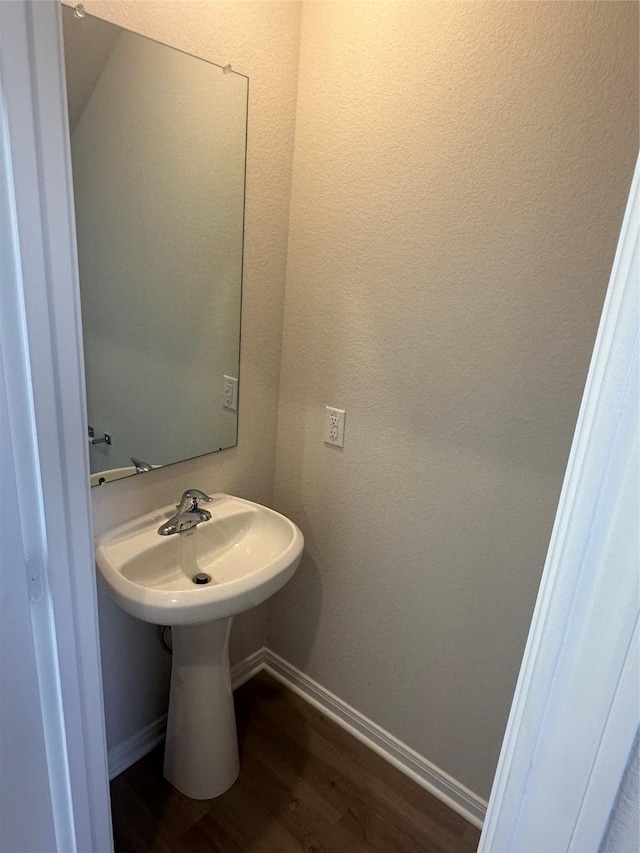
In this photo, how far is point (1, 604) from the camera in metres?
0.81

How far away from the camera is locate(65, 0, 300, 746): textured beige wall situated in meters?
1.32

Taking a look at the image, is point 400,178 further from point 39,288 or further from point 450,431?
point 39,288

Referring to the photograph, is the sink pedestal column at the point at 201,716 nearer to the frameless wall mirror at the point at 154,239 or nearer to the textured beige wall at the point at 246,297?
the textured beige wall at the point at 246,297

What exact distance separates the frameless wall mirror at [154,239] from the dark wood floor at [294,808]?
0.98 m

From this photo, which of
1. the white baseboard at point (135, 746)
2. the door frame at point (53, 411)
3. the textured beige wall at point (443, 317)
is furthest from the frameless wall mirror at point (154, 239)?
the white baseboard at point (135, 746)

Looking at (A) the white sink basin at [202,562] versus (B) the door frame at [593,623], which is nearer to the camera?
(B) the door frame at [593,623]

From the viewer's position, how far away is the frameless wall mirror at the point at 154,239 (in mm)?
1229

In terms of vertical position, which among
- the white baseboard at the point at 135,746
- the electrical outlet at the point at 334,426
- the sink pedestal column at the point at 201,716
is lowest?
the white baseboard at the point at 135,746

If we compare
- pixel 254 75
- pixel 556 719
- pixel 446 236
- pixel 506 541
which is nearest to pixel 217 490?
pixel 506 541

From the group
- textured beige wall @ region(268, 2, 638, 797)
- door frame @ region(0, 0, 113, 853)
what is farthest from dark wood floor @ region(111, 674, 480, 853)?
door frame @ region(0, 0, 113, 853)

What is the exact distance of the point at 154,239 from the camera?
1.40m

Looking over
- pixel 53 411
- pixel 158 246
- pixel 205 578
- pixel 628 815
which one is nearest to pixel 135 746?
pixel 205 578

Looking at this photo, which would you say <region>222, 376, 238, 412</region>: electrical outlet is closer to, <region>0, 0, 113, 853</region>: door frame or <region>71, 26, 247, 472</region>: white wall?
<region>71, 26, 247, 472</region>: white wall

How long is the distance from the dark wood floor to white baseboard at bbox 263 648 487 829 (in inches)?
1.0
